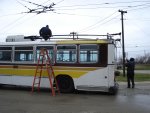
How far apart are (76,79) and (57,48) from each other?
A: 181 cm

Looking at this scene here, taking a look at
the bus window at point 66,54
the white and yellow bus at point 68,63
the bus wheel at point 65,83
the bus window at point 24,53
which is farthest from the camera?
the bus window at point 24,53

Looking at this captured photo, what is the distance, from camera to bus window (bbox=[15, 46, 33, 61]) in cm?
1880

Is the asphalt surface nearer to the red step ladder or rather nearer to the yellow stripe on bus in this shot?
the red step ladder

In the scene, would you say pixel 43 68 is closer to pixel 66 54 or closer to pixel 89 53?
pixel 66 54

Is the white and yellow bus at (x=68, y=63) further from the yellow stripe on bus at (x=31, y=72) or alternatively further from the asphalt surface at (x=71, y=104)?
the asphalt surface at (x=71, y=104)

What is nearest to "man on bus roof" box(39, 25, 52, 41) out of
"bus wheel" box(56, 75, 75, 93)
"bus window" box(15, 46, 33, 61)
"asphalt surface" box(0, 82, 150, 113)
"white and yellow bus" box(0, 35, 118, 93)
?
"white and yellow bus" box(0, 35, 118, 93)

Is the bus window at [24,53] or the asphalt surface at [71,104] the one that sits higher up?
the bus window at [24,53]

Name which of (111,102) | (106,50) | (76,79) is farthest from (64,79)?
(111,102)

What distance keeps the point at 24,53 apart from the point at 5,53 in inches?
49.1

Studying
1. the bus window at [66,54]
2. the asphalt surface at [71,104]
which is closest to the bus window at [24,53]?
the bus window at [66,54]

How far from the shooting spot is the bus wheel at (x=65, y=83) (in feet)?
59.1

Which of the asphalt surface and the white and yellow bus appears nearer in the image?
the asphalt surface

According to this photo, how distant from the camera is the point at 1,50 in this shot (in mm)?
19703

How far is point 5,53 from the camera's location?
19.6 meters
